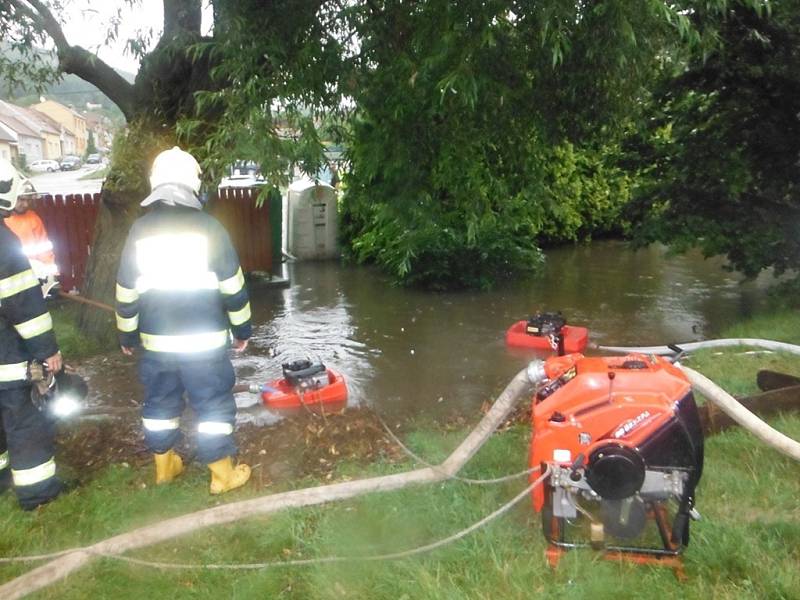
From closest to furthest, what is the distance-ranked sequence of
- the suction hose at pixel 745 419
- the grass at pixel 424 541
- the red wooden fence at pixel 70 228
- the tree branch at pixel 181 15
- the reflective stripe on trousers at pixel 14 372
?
the grass at pixel 424 541
the suction hose at pixel 745 419
the reflective stripe on trousers at pixel 14 372
the tree branch at pixel 181 15
the red wooden fence at pixel 70 228

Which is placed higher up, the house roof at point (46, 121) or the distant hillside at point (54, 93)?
the distant hillside at point (54, 93)

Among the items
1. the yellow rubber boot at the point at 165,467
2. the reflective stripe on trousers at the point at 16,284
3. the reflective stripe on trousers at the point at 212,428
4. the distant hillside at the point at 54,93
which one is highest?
the distant hillside at the point at 54,93

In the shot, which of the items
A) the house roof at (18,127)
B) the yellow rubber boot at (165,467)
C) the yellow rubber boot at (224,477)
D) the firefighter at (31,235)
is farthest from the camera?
the house roof at (18,127)

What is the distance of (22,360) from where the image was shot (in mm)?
3680

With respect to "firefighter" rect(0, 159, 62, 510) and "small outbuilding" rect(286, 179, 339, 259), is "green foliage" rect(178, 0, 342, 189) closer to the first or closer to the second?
"firefighter" rect(0, 159, 62, 510)

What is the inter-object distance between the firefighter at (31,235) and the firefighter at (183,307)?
1.94 meters

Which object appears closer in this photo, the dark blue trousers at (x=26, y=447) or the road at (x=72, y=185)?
the dark blue trousers at (x=26, y=447)

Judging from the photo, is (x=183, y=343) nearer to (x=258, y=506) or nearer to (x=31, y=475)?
(x=258, y=506)

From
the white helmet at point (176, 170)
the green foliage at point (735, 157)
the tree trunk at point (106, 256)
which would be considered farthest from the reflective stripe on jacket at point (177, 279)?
the green foliage at point (735, 157)

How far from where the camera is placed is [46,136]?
4116 centimetres

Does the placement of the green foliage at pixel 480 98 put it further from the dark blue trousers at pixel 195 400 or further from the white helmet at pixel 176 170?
the dark blue trousers at pixel 195 400

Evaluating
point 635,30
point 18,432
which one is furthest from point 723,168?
point 18,432

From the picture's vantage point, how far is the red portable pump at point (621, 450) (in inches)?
108

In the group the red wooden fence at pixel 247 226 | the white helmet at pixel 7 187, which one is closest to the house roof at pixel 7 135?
the red wooden fence at pixel 247 226
